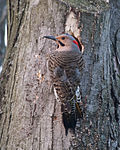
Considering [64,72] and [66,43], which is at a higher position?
[66,43]

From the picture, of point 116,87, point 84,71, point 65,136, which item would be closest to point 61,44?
point 84,71

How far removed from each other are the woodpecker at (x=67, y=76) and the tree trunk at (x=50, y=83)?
69 millimetres

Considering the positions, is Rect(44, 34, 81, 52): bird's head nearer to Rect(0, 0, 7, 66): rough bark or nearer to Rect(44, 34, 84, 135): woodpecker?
Rect(44, 34, 84, 135): woodpecker

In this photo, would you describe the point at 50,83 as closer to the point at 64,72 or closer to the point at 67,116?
the point at 64,72

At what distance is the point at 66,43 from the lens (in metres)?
3.79

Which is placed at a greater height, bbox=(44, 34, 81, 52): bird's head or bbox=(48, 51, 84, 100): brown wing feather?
bbox=(44, 34, 81, 52): bird's head

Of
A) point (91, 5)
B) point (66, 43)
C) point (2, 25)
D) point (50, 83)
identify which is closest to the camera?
point (50, 83)

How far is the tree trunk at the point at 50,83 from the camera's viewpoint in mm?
3266

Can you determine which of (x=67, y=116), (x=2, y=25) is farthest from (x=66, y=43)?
(x=2, y=25)

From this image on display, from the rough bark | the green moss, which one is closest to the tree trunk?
the green moss

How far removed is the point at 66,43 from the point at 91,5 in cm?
58

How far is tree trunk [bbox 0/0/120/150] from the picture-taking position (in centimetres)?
327

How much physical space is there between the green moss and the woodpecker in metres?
0.39

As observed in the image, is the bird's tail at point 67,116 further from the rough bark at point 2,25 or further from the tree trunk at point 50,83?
the rough bark at point 2,25
